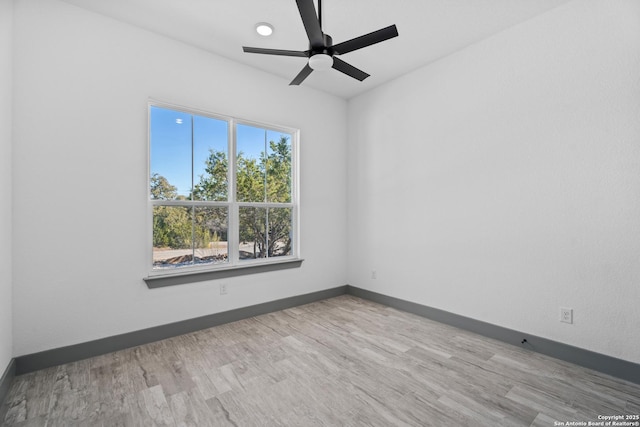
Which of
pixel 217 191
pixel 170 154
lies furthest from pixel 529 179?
pixel 170 154

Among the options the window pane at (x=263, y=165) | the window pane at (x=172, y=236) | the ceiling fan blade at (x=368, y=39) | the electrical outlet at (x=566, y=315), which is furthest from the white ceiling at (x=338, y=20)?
the electrical outlet at (x=566, y=315)

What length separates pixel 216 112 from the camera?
3266 millimetres

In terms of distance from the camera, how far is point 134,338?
2705 millimetres

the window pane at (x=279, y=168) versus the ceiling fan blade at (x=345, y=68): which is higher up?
the ceiling fan blade at (x=345, y=68)

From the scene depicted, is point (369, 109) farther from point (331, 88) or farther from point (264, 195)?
point (264, 195)

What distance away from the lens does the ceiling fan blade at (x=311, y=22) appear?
174 cm

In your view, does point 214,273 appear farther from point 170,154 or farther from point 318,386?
point 318,386

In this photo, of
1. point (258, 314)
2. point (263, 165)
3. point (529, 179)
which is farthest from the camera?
point (263, 165)

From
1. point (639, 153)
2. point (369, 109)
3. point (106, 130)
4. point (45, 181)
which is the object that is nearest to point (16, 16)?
point (106, 130)

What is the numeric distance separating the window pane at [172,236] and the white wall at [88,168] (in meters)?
0.15

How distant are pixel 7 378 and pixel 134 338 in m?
0.81

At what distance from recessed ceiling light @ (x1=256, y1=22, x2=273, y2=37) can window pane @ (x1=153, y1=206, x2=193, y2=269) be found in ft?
6.33

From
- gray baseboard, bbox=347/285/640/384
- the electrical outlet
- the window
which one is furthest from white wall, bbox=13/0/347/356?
the electrical outlet

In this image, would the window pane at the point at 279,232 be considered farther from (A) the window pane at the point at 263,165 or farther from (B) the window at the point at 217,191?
(A) the window pane at the point at 263,165
